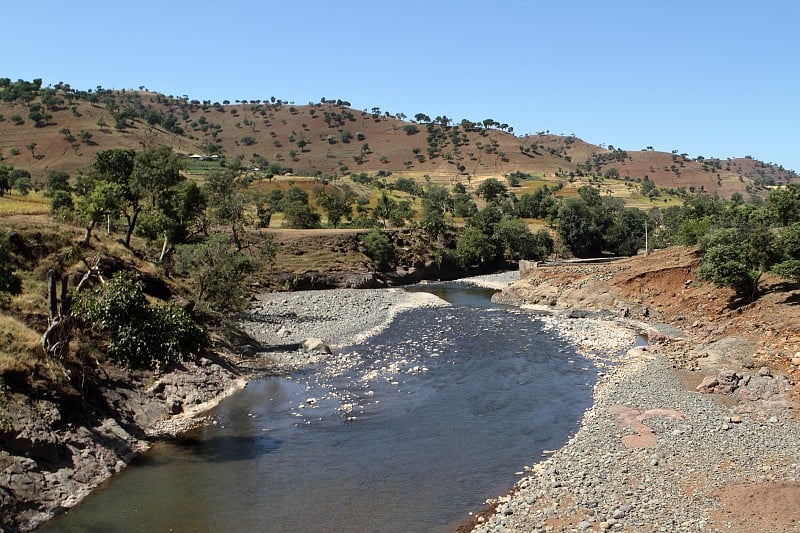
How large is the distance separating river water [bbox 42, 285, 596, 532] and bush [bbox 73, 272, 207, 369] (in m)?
3.91

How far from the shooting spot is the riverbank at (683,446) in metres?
17.5

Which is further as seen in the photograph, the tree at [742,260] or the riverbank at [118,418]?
the tree at [742,260]

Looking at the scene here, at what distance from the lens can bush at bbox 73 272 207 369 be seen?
866 inches

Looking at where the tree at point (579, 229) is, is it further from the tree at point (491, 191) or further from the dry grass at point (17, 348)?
the dry grass at point (17, 348)

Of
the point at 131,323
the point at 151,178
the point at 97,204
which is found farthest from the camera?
the point at 151,178

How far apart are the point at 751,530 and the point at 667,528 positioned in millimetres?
2056

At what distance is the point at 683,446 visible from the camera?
886 inches

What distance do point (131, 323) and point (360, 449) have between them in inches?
378

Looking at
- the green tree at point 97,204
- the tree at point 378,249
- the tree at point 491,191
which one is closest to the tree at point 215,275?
the green tree at point 97,204

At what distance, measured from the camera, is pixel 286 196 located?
108 metres

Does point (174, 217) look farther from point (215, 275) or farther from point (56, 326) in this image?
point (56, 326)

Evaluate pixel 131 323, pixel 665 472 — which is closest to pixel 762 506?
pixel 665 472

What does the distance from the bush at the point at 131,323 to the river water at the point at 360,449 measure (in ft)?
12.8

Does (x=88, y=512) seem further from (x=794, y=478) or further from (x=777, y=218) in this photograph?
(x=777, y=218)
